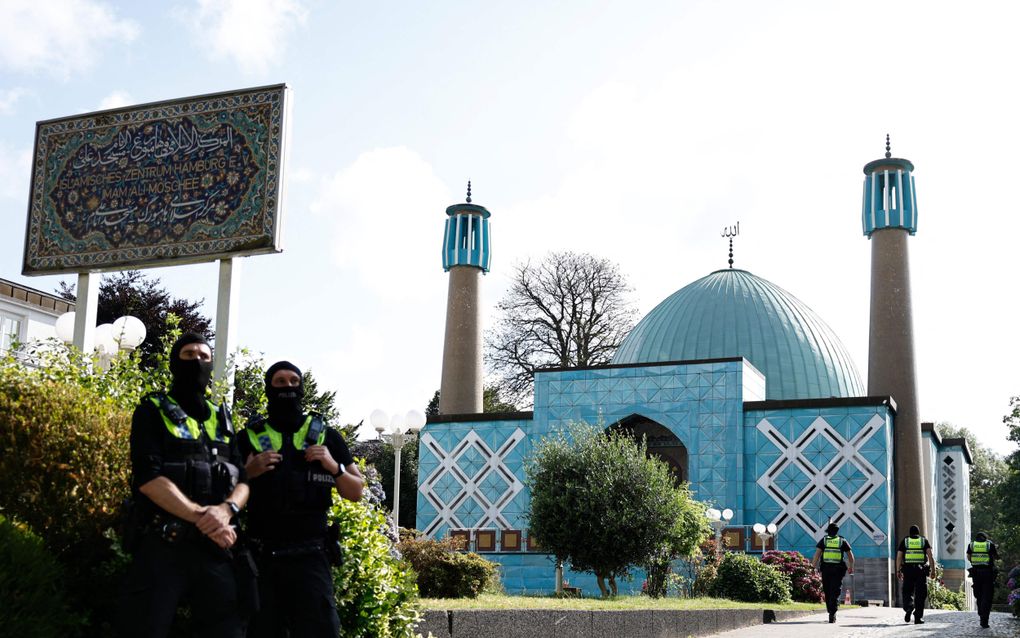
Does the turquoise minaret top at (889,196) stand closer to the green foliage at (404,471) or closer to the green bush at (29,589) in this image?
the green foliage at (404,471)

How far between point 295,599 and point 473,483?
29870 millimetres

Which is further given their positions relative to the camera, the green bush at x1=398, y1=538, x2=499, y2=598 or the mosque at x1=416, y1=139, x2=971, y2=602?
the mosque at x1=416, y1=139, x2=971, y2=602

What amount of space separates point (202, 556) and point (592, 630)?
563 centimetres

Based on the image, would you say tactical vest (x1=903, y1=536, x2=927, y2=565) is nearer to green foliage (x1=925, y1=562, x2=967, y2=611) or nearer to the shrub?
the shrub

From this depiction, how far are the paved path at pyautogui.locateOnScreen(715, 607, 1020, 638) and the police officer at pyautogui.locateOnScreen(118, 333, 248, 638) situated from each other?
8.63 metres

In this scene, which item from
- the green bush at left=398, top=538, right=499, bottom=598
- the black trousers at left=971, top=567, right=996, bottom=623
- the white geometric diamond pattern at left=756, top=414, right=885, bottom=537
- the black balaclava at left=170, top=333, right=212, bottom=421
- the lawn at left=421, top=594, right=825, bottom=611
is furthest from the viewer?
the white geometric diamond pattern at left=756, top=414, right=885, bottom=537

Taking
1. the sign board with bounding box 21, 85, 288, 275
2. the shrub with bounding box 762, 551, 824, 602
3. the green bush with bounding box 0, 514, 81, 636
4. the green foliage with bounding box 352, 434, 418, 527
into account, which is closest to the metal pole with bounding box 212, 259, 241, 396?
the sign board with bounding box 21, 85, 288, 275

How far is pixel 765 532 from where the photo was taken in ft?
95.1

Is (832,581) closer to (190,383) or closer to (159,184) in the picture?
(159,184)

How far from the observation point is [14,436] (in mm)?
5223

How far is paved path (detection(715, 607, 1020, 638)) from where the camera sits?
39.6 ft

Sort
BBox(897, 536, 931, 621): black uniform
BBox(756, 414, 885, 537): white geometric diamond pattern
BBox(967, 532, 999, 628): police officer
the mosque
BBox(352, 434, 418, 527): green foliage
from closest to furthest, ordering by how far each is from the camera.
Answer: BBox(967, 532, 999, 628): police officer, BBox(897, 536, 931, 621): black uniform, BBox(756, 414, 885, 537): white geometric diamond pattern, the mosque, BBox(352, 434, 418, 527): green foliage

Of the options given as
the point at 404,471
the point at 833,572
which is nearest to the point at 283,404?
the point at 833,572

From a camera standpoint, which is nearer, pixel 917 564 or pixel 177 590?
pixel 177 590
